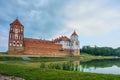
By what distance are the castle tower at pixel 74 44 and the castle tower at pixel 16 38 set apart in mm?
23109

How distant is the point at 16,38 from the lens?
56.1 m

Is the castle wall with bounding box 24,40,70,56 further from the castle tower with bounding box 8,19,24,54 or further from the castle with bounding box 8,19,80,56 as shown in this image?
the castle tower with bounding box 8,19,24,54

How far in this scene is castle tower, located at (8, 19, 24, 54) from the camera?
179 feet

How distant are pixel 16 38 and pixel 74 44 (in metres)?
27.3

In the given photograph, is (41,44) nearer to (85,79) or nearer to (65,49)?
(65,49)

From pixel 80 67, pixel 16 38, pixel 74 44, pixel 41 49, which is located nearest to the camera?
pixel 80 67

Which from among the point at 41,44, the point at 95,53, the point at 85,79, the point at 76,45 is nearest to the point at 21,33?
the point at 41,44

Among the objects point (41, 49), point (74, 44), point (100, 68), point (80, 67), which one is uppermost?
point (74, 44)

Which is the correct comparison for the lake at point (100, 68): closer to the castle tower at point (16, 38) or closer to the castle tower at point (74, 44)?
the castle tower at point (16, 38)

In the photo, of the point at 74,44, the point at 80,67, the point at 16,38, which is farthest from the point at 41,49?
the point at 80,67

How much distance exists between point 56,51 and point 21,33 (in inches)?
588

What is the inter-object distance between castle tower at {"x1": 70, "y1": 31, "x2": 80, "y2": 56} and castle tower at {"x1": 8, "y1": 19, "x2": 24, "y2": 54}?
2311cm

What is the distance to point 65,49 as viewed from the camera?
7125 centimetres

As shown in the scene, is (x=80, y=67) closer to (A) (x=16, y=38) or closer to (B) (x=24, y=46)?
(B) (x=24, y=46)
